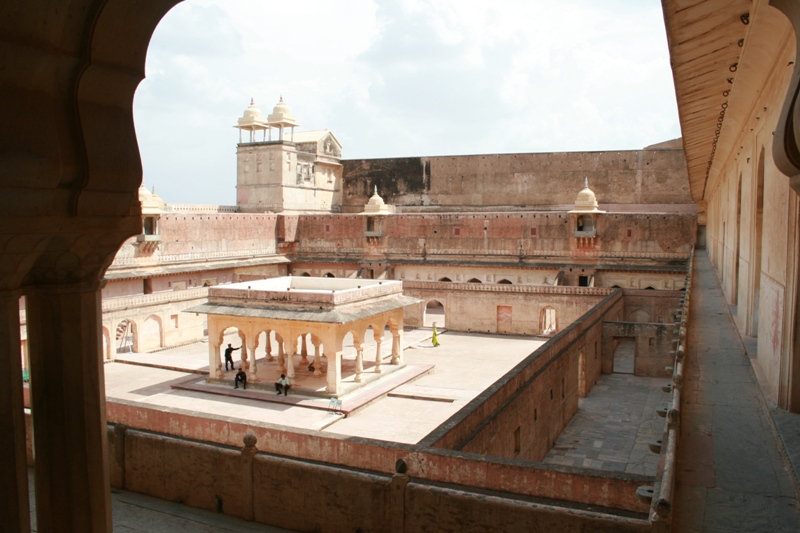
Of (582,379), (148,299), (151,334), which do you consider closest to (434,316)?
(151,334)

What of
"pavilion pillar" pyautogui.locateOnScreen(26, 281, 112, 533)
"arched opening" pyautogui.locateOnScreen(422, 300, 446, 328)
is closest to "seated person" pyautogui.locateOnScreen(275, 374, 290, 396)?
"arched opening" pyautogui.locateOnScreen(422, 300, 446, 328)

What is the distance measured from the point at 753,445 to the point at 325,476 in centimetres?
342

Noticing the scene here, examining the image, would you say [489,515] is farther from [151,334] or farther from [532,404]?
[151,334]

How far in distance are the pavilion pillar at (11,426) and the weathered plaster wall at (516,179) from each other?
36.6m

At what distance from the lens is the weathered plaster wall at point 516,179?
118 ft

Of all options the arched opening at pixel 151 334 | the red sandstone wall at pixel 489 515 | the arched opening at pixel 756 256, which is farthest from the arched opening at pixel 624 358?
the arched opening at pixel 151 334

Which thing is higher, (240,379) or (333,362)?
(333,362)

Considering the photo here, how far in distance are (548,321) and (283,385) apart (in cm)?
1296

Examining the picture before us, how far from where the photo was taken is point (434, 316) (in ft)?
94.2

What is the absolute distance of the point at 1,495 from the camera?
248 cm

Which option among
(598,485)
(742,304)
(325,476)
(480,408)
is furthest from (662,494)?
(742,304)

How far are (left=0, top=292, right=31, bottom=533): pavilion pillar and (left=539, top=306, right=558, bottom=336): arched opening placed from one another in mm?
22312

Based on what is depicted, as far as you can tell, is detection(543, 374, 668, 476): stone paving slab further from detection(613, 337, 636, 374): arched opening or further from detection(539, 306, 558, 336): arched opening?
A: detection(539, 306, 558, 336): arched opening

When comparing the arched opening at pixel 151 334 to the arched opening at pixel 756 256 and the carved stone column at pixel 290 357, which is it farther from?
the arched opening at pixel 756 256
